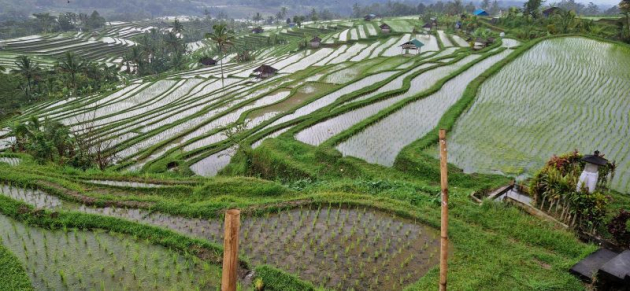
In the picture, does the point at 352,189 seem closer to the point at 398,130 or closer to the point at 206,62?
the point at 398,130

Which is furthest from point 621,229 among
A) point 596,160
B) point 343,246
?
point 343,246

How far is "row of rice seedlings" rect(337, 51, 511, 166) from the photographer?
35.6ft

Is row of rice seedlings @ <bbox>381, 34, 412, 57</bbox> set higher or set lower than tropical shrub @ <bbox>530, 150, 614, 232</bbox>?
higher

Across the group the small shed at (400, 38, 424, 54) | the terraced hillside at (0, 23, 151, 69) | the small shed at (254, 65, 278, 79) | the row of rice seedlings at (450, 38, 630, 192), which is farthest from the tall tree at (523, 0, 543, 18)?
the terraced hillside at (0, 23, 151, 69)

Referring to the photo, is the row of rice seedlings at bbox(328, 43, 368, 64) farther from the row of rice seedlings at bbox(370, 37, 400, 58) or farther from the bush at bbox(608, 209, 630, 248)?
the bush at bbox(608, 209, 630, 248)

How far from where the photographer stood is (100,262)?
600 centimetres

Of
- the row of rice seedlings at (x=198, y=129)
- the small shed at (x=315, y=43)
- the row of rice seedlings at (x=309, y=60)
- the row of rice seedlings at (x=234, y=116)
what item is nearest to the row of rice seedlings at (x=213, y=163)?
the row of rice seedlings at (x=234, y=116)

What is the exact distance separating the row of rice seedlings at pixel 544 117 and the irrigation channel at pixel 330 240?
12.2 feet

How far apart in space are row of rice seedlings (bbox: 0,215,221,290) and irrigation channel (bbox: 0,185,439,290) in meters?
0.29

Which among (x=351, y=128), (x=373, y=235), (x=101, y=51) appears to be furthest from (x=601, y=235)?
(x=101, y=51)

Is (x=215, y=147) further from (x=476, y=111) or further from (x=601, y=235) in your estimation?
(x=601, y=235)

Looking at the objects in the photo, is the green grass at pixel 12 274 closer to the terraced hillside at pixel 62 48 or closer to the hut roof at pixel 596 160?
the hut roof at pixel 596 160

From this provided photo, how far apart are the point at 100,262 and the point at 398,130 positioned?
29.9 ft

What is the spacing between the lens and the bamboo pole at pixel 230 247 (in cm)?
225
